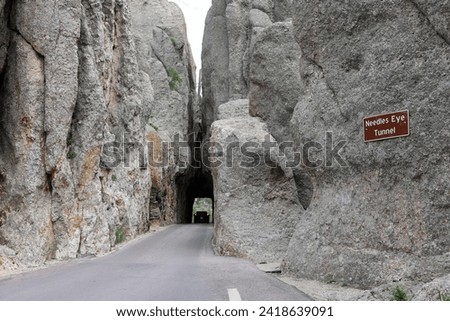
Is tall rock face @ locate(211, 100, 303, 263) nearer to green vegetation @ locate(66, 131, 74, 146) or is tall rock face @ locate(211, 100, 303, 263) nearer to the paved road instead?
the paved road

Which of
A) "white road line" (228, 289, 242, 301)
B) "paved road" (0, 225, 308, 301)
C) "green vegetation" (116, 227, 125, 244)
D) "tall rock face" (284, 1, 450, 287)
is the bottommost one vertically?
"green vegetation" (116, 227, 125, 244)

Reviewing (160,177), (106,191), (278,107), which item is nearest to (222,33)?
(160,177)

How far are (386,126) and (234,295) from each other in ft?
13.6

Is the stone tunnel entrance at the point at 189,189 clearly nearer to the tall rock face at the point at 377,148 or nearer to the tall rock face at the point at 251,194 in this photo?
the tall rock face at the point at 251,194

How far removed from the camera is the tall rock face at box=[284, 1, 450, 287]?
7.56 meters

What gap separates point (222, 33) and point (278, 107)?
18.5m

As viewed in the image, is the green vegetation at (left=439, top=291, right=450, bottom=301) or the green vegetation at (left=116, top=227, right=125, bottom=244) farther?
the green vegetation at (left=116, top=227, right=125, bottom=244)

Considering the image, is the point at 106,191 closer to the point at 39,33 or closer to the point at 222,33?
the point at 39,33

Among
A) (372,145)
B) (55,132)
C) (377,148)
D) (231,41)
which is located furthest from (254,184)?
(231,41)

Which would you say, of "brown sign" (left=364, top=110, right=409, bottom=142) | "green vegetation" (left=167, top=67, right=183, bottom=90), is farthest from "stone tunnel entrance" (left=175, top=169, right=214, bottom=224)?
"brown sign" (left=364, top=110, right=409, bottom=142)

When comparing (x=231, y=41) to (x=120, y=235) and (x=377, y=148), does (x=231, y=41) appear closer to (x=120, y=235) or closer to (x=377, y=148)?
(x=120, y=235)

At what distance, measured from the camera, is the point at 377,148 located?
27.8ft

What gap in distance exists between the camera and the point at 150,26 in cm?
3862

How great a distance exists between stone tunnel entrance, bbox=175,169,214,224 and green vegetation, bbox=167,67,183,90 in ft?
24.8
